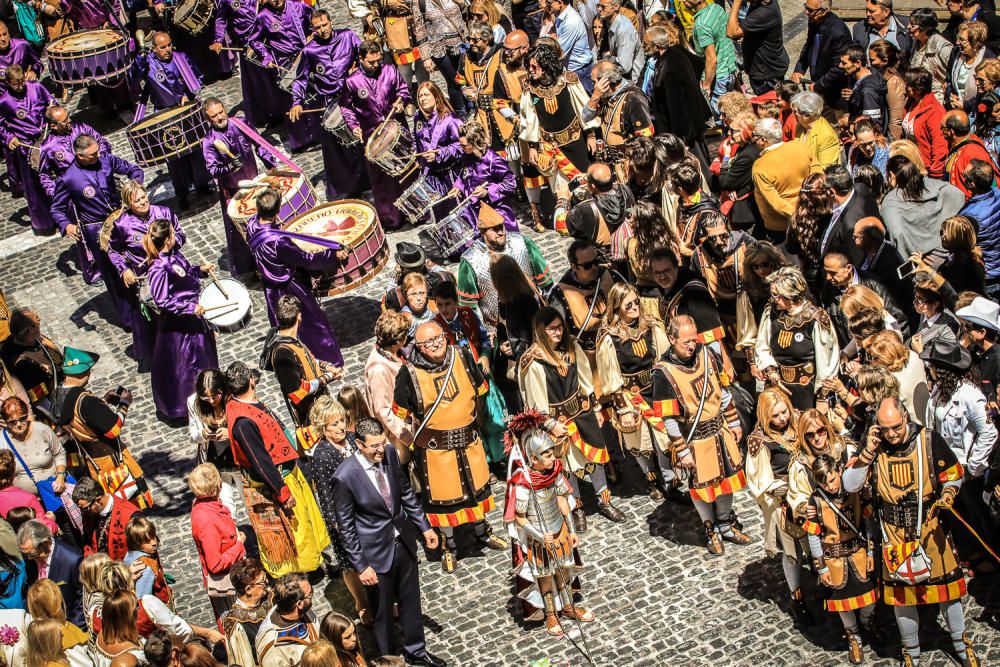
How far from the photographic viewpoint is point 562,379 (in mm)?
11688

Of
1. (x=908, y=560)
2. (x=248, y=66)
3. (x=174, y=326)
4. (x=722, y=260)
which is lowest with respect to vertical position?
(x=908, y=560)

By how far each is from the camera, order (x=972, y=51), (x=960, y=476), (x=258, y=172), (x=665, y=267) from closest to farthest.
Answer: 1. (x=960, y=476)
2. (x=665, y=267)
3. (x=972, y=51)
4. (x=258, y=172)

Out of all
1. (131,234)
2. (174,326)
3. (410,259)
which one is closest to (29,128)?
(131,234)

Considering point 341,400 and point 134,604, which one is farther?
point 341,400

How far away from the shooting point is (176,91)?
17.6 m

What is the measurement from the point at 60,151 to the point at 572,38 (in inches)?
226

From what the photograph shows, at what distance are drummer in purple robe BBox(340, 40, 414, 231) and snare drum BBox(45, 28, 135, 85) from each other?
3.36 metres

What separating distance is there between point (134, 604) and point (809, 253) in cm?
638

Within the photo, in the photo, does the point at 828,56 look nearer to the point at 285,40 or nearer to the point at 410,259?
the point at 410,259

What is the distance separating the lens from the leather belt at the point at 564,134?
49.9 ft

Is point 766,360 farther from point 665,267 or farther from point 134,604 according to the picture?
point 134,604

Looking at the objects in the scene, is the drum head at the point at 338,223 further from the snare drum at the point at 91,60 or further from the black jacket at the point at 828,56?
the snare drum at the point at 91,60

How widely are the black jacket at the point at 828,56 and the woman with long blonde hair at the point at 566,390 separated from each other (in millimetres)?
4828

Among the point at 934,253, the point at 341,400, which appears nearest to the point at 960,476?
the point at 934,253
